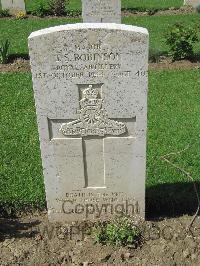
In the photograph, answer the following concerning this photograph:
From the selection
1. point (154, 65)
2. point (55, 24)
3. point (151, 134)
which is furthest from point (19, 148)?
point (55, 24)

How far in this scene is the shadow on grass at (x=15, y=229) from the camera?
474cm

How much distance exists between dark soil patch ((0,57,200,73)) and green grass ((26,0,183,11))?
21.9 feet

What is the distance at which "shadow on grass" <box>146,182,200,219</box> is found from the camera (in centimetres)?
527

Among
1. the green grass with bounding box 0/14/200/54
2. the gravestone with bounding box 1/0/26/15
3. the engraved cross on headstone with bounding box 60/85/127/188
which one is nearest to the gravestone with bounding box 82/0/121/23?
the green grass with bounding box 0/14/200/54

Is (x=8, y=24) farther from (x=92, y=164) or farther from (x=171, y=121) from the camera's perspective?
(x=92, y=164)

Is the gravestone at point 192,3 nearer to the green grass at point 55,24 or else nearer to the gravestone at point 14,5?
the green grass at point 55,24

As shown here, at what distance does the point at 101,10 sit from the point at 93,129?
7.00 metres

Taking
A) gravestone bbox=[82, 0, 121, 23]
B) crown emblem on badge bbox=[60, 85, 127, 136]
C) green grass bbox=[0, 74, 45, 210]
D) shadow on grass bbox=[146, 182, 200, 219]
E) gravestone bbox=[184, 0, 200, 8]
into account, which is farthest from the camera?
gravestone bbox=[184, 0, 200, 8]

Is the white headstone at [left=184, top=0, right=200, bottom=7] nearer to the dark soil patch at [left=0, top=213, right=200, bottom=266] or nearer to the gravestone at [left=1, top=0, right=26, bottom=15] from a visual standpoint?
the gravestone at [left=1, top=0, right=26, bottom=15]

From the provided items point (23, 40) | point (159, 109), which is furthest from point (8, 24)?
point (159, 109)

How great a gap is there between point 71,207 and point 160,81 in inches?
211

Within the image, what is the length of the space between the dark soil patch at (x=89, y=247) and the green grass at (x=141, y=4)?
13284 mm

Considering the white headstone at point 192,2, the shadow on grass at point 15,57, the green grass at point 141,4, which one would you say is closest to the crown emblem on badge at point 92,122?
the shadow on grass at point 15,57

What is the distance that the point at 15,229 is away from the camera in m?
4.85
